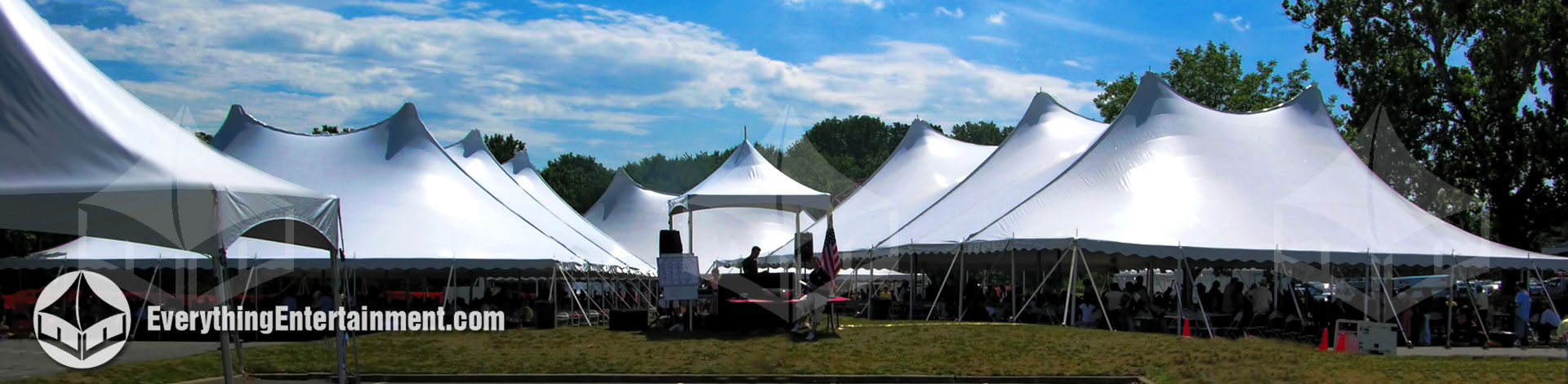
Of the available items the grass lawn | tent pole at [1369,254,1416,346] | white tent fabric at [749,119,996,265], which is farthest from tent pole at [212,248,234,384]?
white tent fabric at [749,119,996,265]

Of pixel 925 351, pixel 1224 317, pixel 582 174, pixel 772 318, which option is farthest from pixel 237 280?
pixel 582 174

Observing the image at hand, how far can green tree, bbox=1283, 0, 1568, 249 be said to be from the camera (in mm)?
32188

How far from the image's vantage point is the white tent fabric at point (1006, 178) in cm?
2294

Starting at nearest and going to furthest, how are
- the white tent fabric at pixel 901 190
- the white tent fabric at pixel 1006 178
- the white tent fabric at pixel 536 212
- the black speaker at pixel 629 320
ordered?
the black speaker at pixel 629 320 → the white tent fabric at pixel 1006 178 → the white tent fabric at pixel 536 212 → the white tent fabric at pixel 901 190

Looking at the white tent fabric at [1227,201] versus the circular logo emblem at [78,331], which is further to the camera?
the white tent fabric at [1227,201]

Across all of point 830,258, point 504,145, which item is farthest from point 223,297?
point 504,145

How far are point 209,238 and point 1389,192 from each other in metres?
19.9

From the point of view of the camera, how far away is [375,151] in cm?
2512

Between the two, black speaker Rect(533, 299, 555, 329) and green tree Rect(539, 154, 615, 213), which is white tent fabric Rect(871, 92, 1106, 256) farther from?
green tree Rect(539, 154, 615, 213)

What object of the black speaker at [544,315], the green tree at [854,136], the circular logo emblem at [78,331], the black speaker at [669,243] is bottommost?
the black speaker at [544,315]

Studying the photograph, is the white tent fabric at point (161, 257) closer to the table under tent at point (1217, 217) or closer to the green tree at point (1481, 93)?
the table under tent at point (1217, 217)

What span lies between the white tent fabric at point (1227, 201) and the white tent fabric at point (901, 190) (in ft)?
16.1

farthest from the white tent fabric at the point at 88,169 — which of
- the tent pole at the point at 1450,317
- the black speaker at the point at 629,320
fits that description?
the tent pole at the point at 1450,317

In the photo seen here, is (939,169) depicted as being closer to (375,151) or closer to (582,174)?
(375,151)
